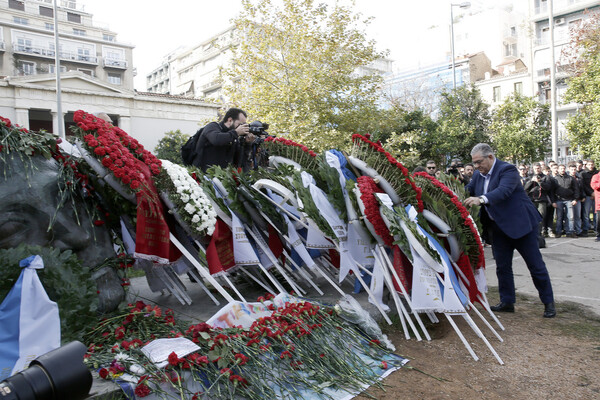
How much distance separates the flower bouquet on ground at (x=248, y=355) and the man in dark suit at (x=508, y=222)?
6.69ft

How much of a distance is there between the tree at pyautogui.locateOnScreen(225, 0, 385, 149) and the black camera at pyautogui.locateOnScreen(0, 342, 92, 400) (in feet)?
45.9

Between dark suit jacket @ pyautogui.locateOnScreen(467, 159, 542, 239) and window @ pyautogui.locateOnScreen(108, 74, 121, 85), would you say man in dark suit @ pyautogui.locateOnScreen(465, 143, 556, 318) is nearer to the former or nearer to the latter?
dark suit jacket @ pyautogui.locateOnScreen(467, 159, 542, 239)

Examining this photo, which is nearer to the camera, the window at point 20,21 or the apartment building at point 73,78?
the apartment building at point 73,78

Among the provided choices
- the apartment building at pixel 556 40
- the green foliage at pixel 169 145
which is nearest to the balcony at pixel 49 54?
the green foliage at pixel 169 145

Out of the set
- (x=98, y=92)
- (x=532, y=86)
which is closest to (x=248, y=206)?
(x=98, y=92)

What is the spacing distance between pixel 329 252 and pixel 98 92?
40.8m

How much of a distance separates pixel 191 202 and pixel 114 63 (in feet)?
232

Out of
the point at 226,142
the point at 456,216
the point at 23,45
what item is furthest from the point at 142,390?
the point at 23,45

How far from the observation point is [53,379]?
4.81 ft

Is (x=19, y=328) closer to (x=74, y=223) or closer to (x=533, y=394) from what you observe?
(x=74, y=223)

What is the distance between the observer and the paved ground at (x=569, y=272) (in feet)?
19.0

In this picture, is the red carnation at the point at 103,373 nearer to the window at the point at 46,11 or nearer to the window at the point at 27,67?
the window at the point at 27,67

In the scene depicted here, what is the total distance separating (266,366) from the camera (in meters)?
3.08

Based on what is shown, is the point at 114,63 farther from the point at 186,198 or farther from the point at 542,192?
the point at 186,198
